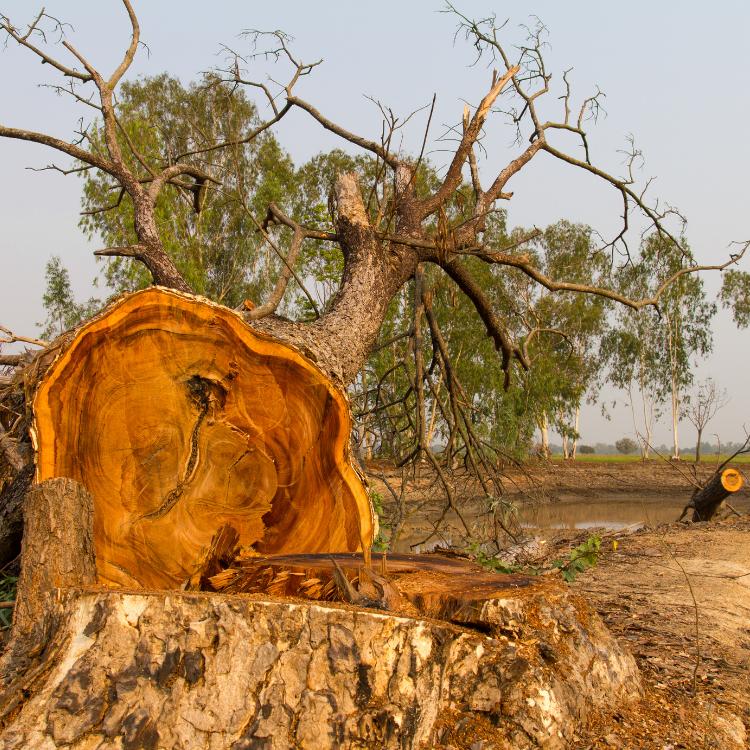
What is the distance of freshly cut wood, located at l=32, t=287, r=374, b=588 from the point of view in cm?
241

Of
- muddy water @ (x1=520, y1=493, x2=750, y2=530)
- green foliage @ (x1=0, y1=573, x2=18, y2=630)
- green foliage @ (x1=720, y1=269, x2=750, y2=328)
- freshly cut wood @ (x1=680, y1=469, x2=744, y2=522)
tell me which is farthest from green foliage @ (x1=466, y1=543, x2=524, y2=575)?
green foliage @ (x1=720, y1=269, x2=750, y2=328)

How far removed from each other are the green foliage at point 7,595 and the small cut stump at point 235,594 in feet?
2.01

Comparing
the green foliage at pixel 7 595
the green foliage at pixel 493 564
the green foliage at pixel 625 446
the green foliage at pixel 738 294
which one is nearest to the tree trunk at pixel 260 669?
the green foliage at pixel 493 564

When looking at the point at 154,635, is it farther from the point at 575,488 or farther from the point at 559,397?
the point at 559,397

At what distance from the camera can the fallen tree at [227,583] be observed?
5.50ft

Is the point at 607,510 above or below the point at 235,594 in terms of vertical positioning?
below

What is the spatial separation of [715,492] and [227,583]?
6602 mm

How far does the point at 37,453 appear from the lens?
233cm

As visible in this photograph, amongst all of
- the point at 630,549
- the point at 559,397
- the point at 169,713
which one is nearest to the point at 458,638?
the point at 169,713

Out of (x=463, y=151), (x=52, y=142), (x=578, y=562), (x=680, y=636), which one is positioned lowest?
(x=680, y=636)

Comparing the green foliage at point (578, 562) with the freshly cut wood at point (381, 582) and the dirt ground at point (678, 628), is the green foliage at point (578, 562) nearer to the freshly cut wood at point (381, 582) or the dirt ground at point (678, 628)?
the dirt ground at point (678, 628)

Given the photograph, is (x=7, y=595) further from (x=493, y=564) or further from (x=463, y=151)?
(x=463, y=151)

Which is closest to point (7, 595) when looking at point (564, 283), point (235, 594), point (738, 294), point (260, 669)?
point (235, 594)

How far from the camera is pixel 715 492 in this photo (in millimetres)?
7535
